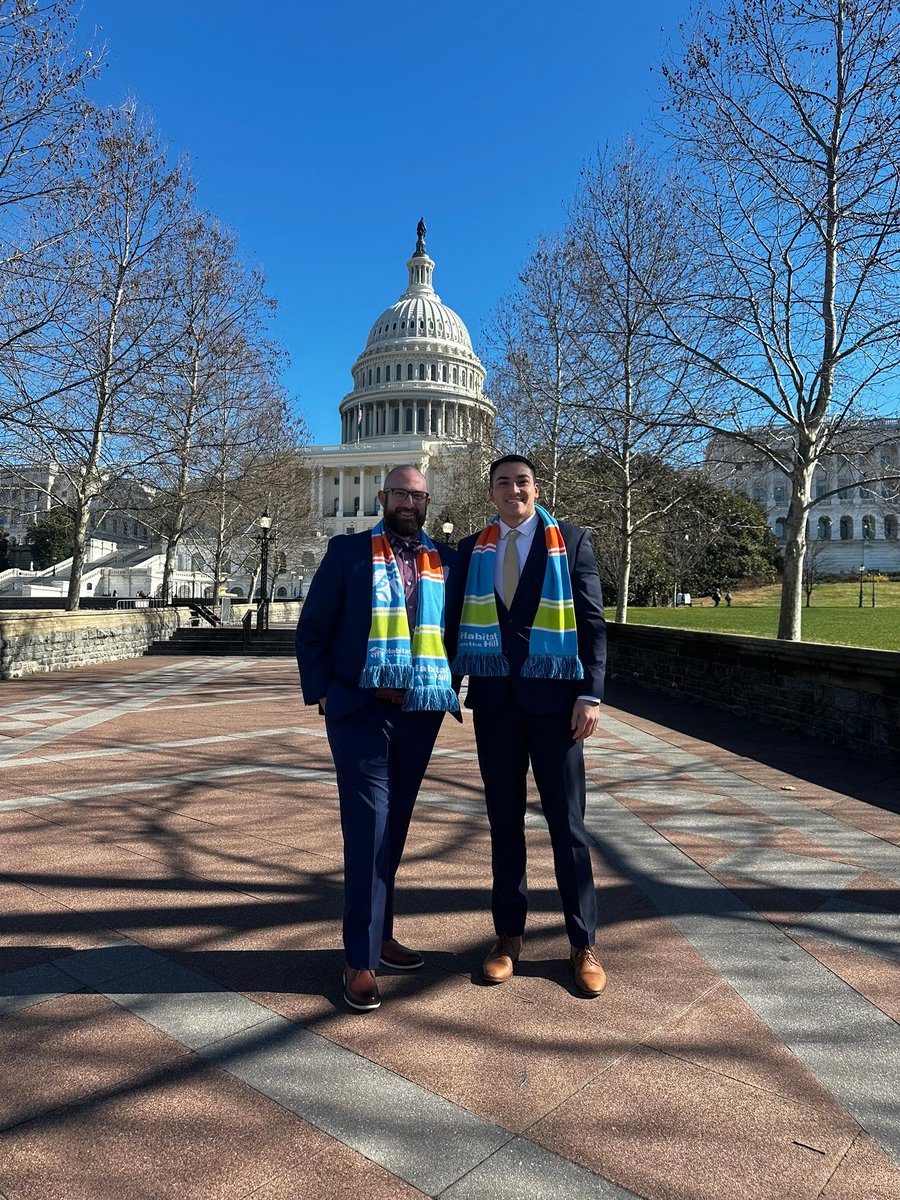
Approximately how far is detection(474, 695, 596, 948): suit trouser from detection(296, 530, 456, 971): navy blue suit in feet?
0.91

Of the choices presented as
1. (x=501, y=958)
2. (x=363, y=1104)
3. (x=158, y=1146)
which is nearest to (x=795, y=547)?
(x=501, y=958)

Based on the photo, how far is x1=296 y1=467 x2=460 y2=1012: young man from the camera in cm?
311

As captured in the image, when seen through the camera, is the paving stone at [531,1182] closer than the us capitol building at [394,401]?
Yes

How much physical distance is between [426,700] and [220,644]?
22.9 meters

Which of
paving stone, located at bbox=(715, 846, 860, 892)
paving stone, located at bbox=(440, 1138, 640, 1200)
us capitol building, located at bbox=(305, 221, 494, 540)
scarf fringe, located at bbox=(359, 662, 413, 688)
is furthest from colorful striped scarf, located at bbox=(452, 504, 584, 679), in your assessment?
us capitol building, located at bbox=(305, 221, 494, 540)

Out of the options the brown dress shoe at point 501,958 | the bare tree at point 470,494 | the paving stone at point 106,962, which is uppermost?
the bare tree at point 470,494

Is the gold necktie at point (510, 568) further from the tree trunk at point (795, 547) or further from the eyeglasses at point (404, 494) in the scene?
the tree trunk at point (795, 547)

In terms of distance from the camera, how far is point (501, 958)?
333 centimetres

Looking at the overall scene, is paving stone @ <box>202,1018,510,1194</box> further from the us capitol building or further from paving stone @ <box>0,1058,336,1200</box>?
the us capitol building

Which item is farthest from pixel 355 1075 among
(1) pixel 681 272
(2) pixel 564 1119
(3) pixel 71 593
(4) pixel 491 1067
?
(3) pixel 71 593

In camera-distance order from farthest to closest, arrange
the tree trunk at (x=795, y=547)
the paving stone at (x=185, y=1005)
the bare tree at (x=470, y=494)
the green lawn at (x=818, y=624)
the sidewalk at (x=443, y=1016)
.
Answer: the bare tree at (x=470, y=494), the green lawn at (x=818, y=624), the tree trunk at (x=795, y=547), the paving stone at (x=185, y=1005), the sidewalk at (x=443, y=1016)

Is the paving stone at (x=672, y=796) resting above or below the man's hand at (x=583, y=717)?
below

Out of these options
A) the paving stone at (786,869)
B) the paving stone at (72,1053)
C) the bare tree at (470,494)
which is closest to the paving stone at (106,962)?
the paving stone at (72,1053)

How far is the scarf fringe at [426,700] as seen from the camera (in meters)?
3.16
